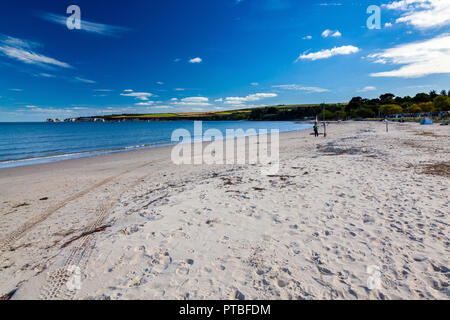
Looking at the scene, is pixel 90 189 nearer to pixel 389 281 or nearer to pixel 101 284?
pixel 101 284

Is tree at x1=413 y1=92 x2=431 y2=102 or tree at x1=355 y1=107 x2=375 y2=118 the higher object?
tree at x1=413 y1=92 x2=431 y2=102

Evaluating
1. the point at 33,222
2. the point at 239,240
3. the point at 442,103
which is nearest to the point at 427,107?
the point at 442,103

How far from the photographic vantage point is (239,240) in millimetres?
4203

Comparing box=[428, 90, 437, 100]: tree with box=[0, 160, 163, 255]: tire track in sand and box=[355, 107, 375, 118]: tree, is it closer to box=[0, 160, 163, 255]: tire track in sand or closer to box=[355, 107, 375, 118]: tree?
box=[355, 107, 375, 118]: tree

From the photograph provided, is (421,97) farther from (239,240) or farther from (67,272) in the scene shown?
(67,272)

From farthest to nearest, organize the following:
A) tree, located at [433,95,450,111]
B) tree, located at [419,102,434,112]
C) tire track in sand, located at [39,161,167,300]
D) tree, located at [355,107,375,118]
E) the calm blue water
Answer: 1. tree, located at [355,107,375,118]
2. tree, located at [419,102,434,112]
3. tree, located at [433,95,450,111]
4. the calm blue water
5. tire track in sand, located at [39,161,167,300]

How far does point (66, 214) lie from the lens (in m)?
6.39

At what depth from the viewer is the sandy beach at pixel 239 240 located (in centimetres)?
302

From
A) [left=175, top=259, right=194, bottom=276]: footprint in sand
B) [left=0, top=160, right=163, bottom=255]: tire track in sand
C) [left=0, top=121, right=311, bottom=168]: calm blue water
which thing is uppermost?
[left=0, top=121, right=311, bottom=168]: calm blue water

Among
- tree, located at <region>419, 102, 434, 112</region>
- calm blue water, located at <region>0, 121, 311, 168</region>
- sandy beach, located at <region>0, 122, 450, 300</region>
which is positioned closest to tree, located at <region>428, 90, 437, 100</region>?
tree, located at <region>419, 102, 434, 112</region>

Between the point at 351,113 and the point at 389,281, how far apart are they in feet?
476

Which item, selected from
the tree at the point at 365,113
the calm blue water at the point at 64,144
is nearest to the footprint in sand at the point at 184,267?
the calm blue water at the point at 64,144

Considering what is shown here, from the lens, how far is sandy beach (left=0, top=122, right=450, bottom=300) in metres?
3.02
